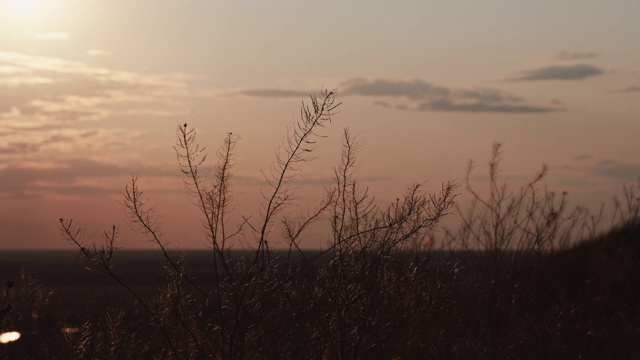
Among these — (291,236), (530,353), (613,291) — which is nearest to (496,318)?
(530,353)

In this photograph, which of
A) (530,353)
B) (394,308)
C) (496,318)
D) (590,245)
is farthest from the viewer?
(590,245)

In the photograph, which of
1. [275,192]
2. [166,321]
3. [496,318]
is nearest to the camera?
[275,192]

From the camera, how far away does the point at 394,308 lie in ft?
22.1

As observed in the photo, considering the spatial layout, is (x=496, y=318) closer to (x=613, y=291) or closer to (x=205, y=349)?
(x=613, y=291)

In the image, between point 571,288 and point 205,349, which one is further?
point 571,288

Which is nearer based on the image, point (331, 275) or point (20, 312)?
point (331, 275)

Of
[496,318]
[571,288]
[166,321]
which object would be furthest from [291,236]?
[571,288]

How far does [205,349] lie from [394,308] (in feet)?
4.90

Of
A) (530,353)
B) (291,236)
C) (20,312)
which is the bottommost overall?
(530,353)

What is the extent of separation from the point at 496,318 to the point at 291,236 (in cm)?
454

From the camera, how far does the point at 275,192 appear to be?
6078mm

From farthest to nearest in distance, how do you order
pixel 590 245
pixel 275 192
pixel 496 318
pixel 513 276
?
pixel 590 245, pixel 513 276, pixel 496 318, pixel 275 192

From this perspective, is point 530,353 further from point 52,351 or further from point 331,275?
point 52,351

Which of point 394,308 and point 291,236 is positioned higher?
point 291,236
